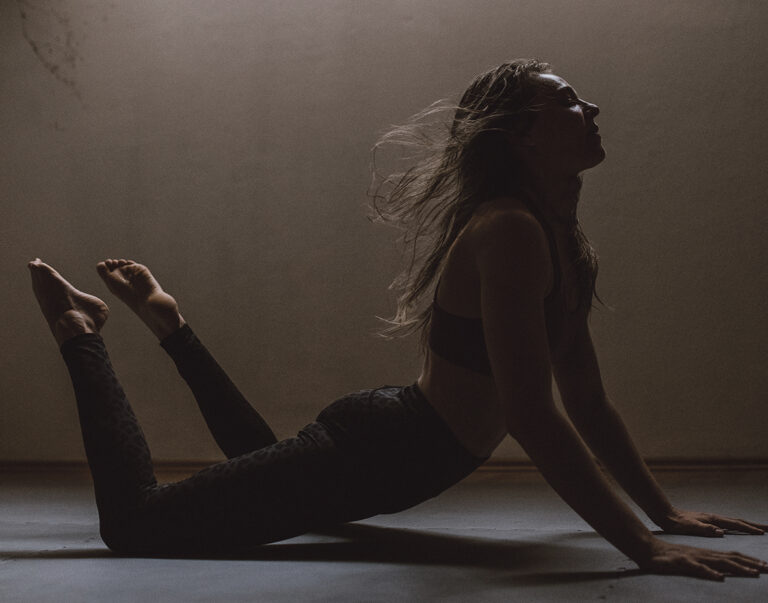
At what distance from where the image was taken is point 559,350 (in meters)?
1.28

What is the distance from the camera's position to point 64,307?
Answer: 1.46 m

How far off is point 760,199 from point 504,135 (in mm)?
1440

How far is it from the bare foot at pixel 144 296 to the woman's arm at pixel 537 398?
2.51 ft

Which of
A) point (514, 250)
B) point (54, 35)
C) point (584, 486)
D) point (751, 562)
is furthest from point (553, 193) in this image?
point (54, 35)

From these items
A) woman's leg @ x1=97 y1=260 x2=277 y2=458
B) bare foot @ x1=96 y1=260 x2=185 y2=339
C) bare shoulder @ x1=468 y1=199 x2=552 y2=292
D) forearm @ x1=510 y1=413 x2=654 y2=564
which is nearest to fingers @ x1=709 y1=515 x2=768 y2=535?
forearm @ x1=510 y1=413 x2=654 y2=564

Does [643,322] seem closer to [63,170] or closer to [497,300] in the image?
[497,300]

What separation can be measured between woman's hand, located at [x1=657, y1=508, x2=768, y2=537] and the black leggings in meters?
0.33

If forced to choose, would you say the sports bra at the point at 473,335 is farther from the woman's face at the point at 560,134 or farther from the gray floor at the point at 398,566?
the gray floor at the point at 398,566


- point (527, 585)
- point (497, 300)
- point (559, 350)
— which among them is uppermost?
point (497, 300)

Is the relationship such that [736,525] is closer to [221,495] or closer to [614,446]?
[614,446]

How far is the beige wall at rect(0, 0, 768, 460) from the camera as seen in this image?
91.2 inches

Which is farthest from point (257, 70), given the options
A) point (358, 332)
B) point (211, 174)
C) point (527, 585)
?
point (527, 585)

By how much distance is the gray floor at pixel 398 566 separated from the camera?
0.94 metres

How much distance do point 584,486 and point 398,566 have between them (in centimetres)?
32
